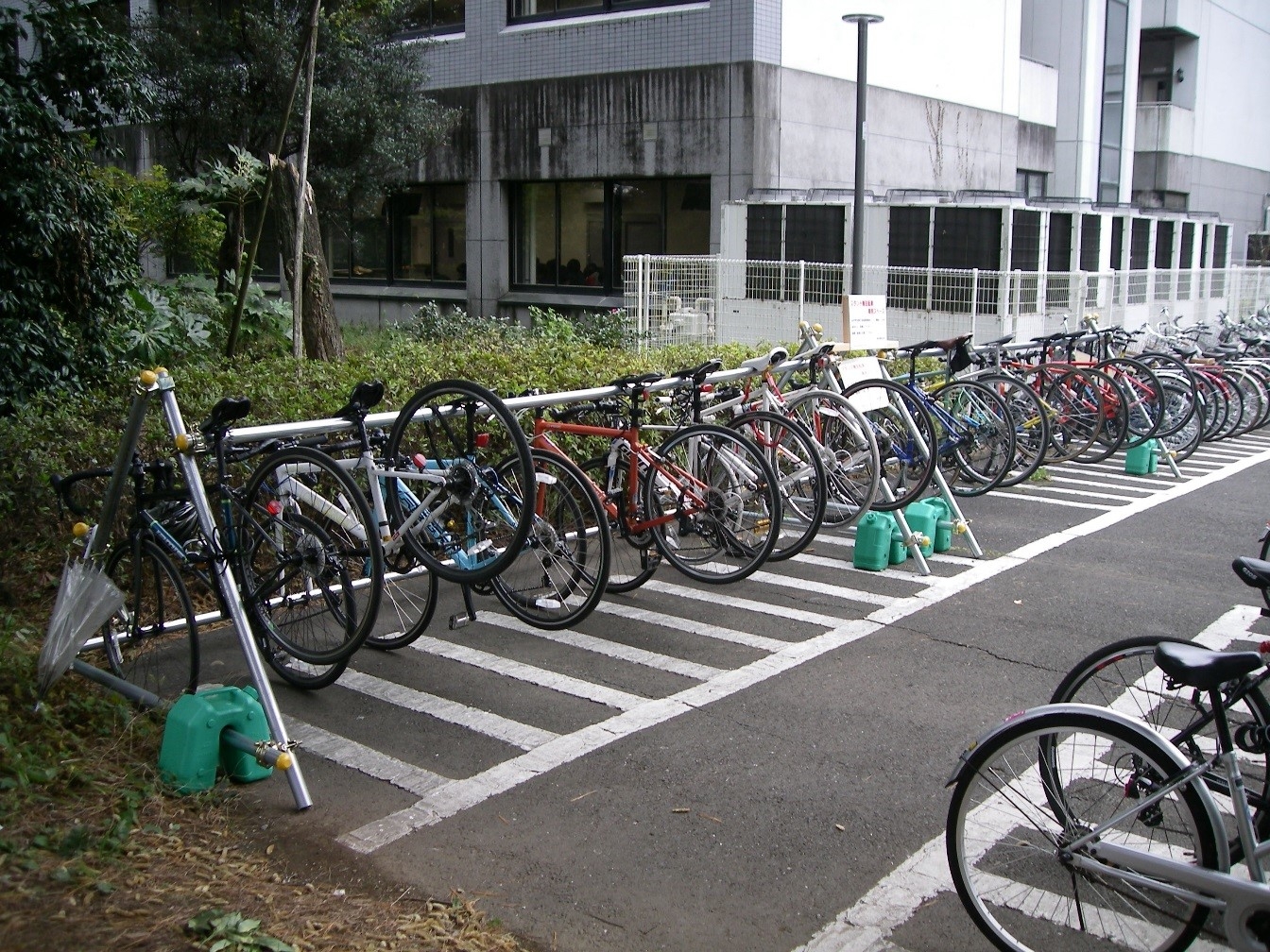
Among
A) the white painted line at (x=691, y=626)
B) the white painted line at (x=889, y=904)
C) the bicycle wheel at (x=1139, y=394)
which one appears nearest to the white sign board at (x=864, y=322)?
the bicycle wheel at (x=1139, y=394)

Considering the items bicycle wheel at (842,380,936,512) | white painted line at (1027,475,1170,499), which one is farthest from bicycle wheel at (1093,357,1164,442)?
bicycle wheel at (842,380,936,512)

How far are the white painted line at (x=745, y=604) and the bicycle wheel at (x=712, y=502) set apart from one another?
0.16m

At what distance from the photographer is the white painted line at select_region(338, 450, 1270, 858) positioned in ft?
13.9

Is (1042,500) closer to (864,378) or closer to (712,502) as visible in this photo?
(864,378)

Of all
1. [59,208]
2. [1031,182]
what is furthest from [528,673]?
[1031,182]

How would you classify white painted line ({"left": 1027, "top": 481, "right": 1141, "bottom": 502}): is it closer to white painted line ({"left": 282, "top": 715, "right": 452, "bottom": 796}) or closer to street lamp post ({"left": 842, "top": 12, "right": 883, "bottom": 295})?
street lamp post ({"left": 842, "top": 12, "right": 883, "bottom": 295})

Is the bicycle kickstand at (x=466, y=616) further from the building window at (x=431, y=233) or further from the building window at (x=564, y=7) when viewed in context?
the building window at (x=431, y=233)

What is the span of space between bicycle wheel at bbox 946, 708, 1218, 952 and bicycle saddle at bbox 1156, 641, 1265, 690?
0.57ft

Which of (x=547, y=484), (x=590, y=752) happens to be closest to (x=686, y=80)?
(x=547, y=484)

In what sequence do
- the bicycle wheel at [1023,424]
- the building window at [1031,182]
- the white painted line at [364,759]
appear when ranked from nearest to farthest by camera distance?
the white painted line at [364,759]
the bicycle wheel at [1023,424]
the building window at [1031,182]

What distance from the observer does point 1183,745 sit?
3375mm

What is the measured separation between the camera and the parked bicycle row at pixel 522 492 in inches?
201

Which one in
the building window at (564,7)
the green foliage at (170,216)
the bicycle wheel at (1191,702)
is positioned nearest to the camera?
the bicycle wheel at (1191,702)

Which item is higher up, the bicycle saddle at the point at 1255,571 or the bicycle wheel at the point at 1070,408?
the bicycle saddle at the point at 1255,571
